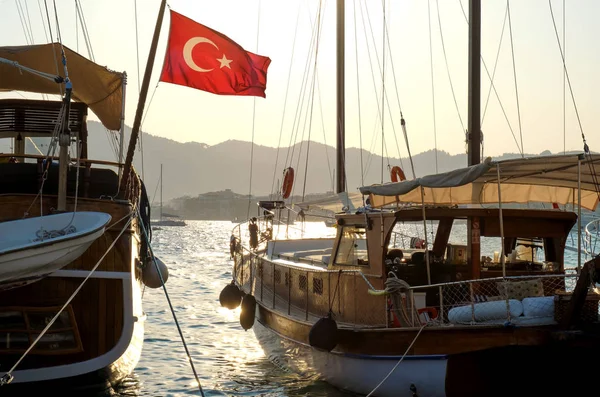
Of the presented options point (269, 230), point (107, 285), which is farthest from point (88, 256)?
point (269, 230)

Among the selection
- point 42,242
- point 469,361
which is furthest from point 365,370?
point 42,242

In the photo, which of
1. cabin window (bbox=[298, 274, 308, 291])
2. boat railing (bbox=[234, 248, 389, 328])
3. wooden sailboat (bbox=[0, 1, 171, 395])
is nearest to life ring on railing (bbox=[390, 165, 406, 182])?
boat railing (bbox=[234, 248, 389, 328])

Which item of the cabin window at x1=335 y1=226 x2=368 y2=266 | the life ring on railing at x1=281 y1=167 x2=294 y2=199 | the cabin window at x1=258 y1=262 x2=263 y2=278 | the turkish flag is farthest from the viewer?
the life ring on railing at x1=281 y1=167 x2=294 y2=199

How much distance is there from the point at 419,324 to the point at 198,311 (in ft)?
57.2

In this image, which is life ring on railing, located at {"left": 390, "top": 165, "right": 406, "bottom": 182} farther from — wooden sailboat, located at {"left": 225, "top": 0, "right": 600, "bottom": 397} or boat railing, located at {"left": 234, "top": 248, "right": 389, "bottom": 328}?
wooden sailboat, located at {"left": 225, "top": 0, "right": 600, "bottom": 397}

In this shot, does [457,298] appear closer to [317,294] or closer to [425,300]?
[425,300]

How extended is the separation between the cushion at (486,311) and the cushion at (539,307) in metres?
0.09

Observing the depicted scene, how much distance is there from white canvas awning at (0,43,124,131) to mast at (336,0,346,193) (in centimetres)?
806

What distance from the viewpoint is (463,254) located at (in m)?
12.8

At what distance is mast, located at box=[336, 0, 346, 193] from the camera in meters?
22.1

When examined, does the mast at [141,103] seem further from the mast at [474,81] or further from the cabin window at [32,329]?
the mast at [474,81]

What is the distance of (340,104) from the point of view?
23141mm

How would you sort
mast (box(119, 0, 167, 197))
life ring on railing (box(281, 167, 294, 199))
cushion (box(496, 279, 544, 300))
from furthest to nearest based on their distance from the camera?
life ring on railing (box(281, 167, 294, 199))
mast (box(119, 0, 167, 197))
cushion (box(496, 279, 544, 300))

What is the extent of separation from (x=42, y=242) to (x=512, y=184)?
862 centimetres
